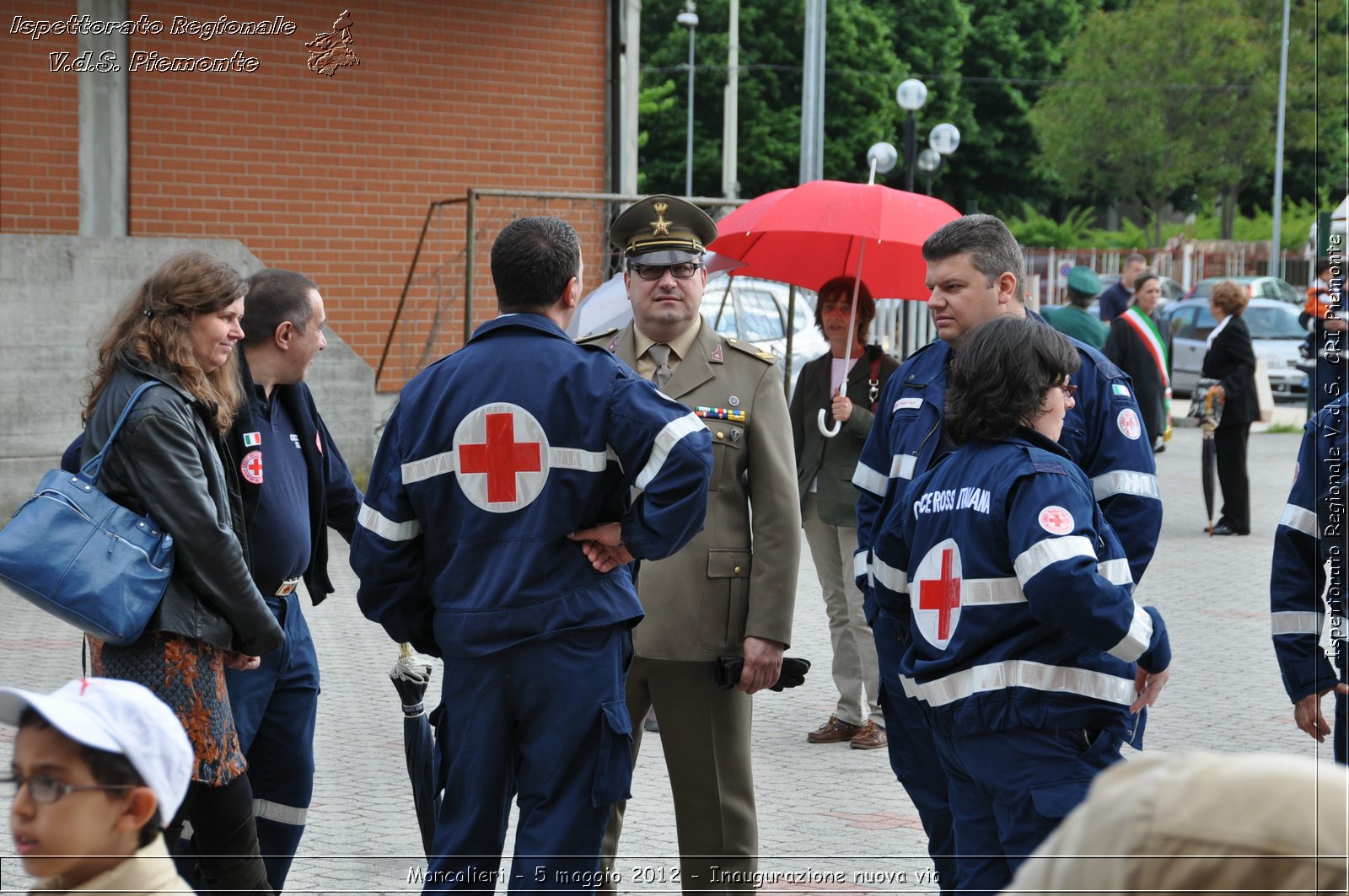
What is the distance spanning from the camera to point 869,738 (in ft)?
21.4

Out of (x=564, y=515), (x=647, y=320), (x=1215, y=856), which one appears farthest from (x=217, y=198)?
(x=1215, y=856)

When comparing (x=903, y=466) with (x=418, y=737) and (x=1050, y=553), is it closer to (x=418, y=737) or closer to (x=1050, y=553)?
(x=1050, y=553)

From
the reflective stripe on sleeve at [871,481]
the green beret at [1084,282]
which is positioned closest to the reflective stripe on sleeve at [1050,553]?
the reflective stripe on sleeve at [871,481]

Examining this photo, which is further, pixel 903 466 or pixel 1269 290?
pixel 1269 290

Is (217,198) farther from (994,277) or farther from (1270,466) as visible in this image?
(1270,466)

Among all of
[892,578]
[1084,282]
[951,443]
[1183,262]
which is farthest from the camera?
[1183,262]

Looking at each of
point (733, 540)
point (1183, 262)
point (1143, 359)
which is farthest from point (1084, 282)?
point (1183, 262)

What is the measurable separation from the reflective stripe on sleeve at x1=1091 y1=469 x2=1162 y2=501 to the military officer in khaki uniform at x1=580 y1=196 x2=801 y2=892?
842 millimetres

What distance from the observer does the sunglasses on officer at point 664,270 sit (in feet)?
14.6

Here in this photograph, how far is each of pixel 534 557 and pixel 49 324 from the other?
340 inches

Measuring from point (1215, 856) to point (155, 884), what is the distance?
160 cm

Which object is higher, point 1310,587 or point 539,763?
point 1310,587

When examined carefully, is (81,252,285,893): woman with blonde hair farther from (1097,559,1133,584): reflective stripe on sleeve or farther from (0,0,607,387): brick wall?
(0,0,607,387): brick wall

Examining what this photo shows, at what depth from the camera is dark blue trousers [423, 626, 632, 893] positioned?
3.35 m
